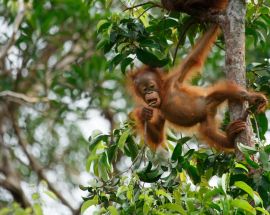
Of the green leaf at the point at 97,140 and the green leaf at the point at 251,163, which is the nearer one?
the green leaf at the point at 251,163

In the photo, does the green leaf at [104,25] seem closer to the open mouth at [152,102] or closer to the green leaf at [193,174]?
the open mouth at [152,102]

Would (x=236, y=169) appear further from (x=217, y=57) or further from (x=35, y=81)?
(x=35, y=81)

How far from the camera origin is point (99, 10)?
8883mm

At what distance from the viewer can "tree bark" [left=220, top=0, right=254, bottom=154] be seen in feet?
11.3

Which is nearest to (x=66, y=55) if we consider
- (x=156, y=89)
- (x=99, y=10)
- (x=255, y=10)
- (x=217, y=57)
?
(x=99, y=10)

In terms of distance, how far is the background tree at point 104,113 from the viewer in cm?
316

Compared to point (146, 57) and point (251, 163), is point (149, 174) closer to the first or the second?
point (251, 163)

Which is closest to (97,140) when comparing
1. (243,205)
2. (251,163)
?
(251,163)


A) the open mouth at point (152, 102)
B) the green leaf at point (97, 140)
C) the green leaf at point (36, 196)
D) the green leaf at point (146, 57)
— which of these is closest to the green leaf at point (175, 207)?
the green leaf at point (36, 196)

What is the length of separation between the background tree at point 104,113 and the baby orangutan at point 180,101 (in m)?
0.11

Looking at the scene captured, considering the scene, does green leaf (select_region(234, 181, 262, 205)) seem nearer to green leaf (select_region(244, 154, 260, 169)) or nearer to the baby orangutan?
green leaf (select_region(244, 154, 260, 169))

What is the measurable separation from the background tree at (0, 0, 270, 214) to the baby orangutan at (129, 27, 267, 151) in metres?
0.11

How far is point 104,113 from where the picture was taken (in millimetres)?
8906

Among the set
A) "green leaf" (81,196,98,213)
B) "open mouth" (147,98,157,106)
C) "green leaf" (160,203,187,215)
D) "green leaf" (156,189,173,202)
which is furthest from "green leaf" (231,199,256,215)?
"open mouth" (147,98,157,106)
